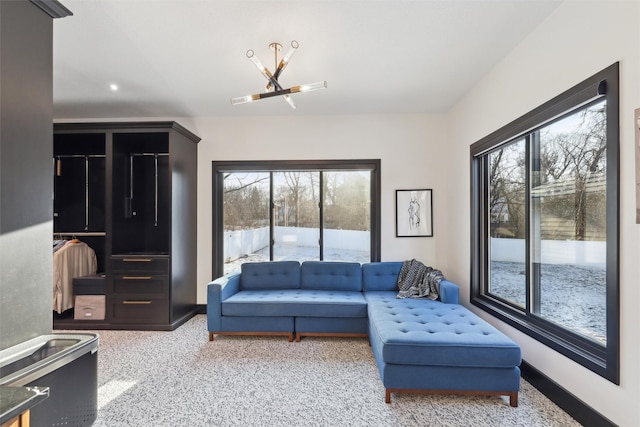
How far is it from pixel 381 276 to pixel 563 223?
214 centimetres

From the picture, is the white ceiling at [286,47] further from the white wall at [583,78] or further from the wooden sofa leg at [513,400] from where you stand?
the wooden sofa leg at [513,400]

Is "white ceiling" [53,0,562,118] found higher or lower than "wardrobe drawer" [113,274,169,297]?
higher

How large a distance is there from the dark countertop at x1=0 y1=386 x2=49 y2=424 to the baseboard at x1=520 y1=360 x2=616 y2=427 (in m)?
2.79

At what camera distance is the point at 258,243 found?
4539mm

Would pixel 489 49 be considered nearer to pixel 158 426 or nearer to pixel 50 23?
pixel 50 23

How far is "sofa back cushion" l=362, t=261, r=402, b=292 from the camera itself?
12.9 ft

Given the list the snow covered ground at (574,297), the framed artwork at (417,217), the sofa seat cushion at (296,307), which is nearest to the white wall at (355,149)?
the framed artwork at (417,217)

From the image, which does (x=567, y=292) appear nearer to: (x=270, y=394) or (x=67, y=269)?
(x=270, y=394)

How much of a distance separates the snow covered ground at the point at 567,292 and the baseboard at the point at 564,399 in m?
0.43

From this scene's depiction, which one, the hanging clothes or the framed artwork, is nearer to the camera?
the hanging clothes

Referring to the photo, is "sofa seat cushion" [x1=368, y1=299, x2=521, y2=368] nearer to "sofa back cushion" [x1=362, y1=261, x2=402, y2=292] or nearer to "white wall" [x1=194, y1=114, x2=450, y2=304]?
"sofa back cushion" [x1=362, y1=261, x2=402, y2=292]

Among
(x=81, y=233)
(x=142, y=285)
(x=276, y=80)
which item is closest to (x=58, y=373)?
(x=276, y=80)

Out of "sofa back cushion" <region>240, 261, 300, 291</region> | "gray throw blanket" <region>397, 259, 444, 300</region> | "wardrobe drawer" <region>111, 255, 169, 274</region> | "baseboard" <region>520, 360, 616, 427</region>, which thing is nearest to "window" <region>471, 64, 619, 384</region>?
"baseboard" <region>520, 360, 616, 427</region>

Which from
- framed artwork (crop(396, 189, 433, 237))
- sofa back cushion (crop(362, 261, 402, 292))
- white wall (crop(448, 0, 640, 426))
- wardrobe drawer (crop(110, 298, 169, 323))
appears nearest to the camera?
white wall (crop(448, 0, 640, 426))
